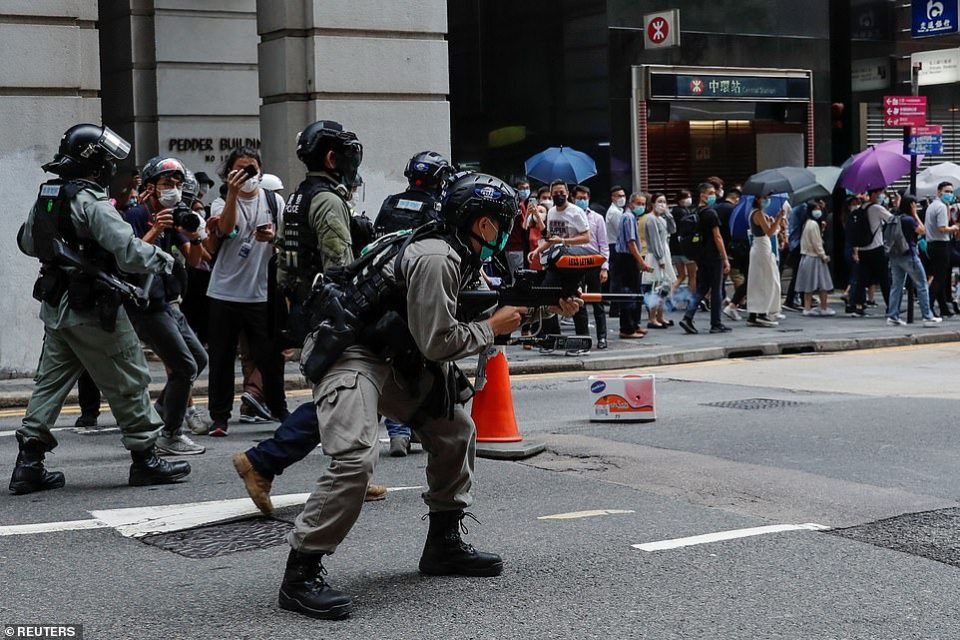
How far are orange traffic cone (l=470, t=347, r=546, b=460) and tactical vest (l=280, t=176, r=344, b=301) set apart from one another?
1266 millimetres

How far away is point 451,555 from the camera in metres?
5.64

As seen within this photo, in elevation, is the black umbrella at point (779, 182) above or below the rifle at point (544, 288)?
above

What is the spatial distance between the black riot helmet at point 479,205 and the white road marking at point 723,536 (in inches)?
67.2

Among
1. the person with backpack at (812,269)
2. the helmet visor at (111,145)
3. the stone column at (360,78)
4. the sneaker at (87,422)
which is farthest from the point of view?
the person with backpack at (812,269)

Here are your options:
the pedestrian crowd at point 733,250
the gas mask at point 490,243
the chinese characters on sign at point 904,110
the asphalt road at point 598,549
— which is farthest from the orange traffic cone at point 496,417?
the chinese characters on sign at point 904,110

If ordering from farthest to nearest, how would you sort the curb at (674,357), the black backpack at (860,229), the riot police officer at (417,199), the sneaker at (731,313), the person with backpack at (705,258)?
the black backpack at (860,229) < the sneaker at (731,313) < the person with backpack at (705,258) < the curb at (674,357) < the riot police officer at (417,199)

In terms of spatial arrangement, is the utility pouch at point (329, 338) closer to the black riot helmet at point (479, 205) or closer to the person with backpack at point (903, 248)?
the black riot helmet at point (479, 205)

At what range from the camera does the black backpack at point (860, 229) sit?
20.4m

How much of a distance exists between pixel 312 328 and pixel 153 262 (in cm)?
215

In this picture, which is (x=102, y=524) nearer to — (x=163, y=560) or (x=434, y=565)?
(x=163, y=560)

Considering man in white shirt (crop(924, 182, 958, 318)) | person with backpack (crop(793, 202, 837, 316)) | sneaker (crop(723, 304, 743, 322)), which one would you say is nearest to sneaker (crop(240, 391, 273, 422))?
sneaker (crop(723, 304, 743, 322))

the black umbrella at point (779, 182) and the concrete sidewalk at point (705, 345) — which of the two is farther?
the black umbrella at point (779, 182)

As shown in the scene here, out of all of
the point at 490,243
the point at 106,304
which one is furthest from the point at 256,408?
the point at 490,243

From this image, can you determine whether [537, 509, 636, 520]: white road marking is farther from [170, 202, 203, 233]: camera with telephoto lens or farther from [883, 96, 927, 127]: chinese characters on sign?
[883, 96, 927, 127]: chinese characters on sign
